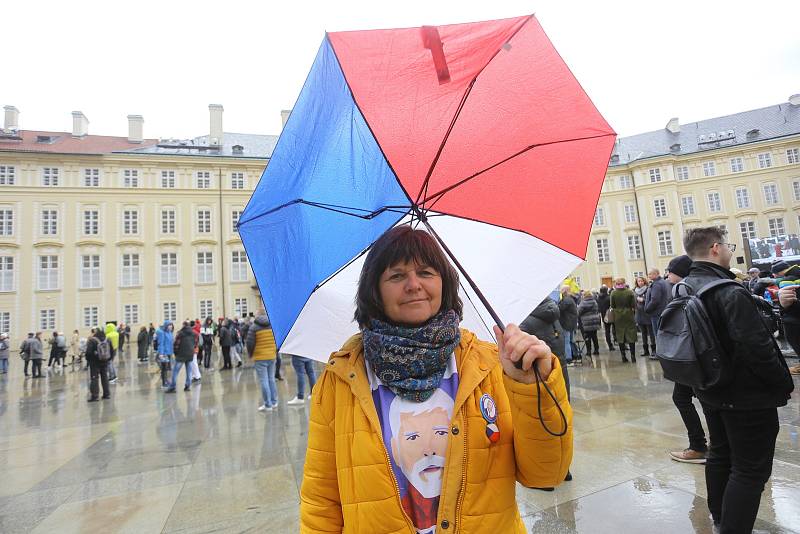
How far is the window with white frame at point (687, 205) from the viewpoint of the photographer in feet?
141

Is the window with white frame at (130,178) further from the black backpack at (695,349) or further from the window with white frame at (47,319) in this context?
the black backpack at (695,349)

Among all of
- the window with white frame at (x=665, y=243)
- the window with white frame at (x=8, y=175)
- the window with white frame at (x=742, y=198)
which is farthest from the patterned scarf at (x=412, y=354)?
the window with white frame at (x=742, y=198)

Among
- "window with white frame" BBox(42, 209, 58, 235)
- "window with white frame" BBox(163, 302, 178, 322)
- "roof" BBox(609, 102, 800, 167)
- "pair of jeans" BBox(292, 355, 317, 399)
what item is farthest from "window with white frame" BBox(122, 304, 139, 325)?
"roof" BBox(609, 102, 800, 167)

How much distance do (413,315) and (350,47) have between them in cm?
103

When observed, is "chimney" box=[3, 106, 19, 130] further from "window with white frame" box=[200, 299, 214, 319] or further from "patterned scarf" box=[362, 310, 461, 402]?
"patterned scarf" box=[362, 310, 461, 402]

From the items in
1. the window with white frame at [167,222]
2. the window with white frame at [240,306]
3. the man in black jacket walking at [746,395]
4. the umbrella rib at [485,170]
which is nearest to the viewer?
the umbrella rib at [485,170]

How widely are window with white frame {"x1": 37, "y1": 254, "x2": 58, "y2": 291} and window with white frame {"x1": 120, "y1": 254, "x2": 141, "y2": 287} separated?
15.8ft

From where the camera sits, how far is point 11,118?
39.0 metres

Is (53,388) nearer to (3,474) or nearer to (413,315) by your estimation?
(3,474)

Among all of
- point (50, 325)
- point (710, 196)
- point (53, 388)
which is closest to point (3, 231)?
Result: point (50, 325)

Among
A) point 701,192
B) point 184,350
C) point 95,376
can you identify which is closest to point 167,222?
point 95,376

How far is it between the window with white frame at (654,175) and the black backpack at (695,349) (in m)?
48.6

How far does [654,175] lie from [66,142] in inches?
2279

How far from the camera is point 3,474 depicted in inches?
202
